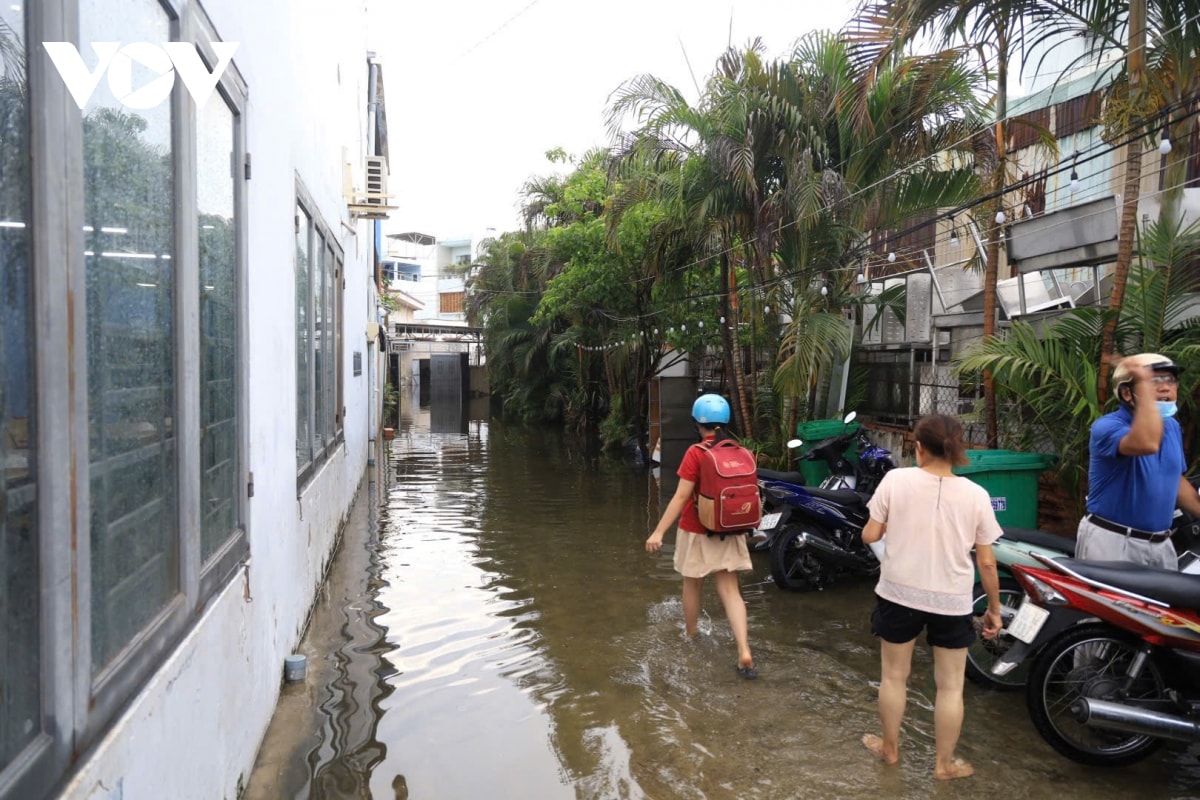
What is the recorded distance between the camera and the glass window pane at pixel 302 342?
20.0 feet

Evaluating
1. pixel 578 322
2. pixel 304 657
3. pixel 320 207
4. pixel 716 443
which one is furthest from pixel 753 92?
pixel 578 322

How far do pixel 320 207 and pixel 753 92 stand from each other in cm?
520

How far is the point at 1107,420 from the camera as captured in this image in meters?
4.36

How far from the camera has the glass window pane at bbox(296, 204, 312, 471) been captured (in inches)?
240

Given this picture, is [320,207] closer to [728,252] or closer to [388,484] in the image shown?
[728,252]

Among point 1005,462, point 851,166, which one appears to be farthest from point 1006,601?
point 851,166

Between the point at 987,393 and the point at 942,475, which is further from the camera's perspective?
the point at 987,393

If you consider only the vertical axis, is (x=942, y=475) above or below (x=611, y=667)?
above

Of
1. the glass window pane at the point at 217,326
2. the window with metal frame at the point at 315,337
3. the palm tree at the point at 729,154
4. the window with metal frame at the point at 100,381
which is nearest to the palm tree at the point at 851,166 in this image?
the palm tree at the point at 729,154

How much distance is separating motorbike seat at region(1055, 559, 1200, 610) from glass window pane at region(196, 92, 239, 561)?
3690 mm

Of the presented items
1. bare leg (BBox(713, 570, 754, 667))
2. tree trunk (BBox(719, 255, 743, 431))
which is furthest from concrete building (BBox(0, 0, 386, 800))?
tree trunk (BBox(719, 255, 743, 431))

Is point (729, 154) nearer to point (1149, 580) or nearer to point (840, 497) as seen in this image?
point (840, 497)

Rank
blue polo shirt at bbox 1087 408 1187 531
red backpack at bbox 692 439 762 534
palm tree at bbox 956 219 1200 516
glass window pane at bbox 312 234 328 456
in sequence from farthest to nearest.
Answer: glass window pane at bbox 312 234 328 456 → palm tree at bbox 956 219 1200 516 → red backpack at bbox 692 439 762 534 → blue polo shirt at bbox 1087 408 1187 531

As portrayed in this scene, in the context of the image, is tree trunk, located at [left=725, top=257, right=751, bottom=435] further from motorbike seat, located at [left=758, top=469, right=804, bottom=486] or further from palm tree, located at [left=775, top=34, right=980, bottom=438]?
motorbike seat, located at [left=758, top=469, right=804, bottom=486]
